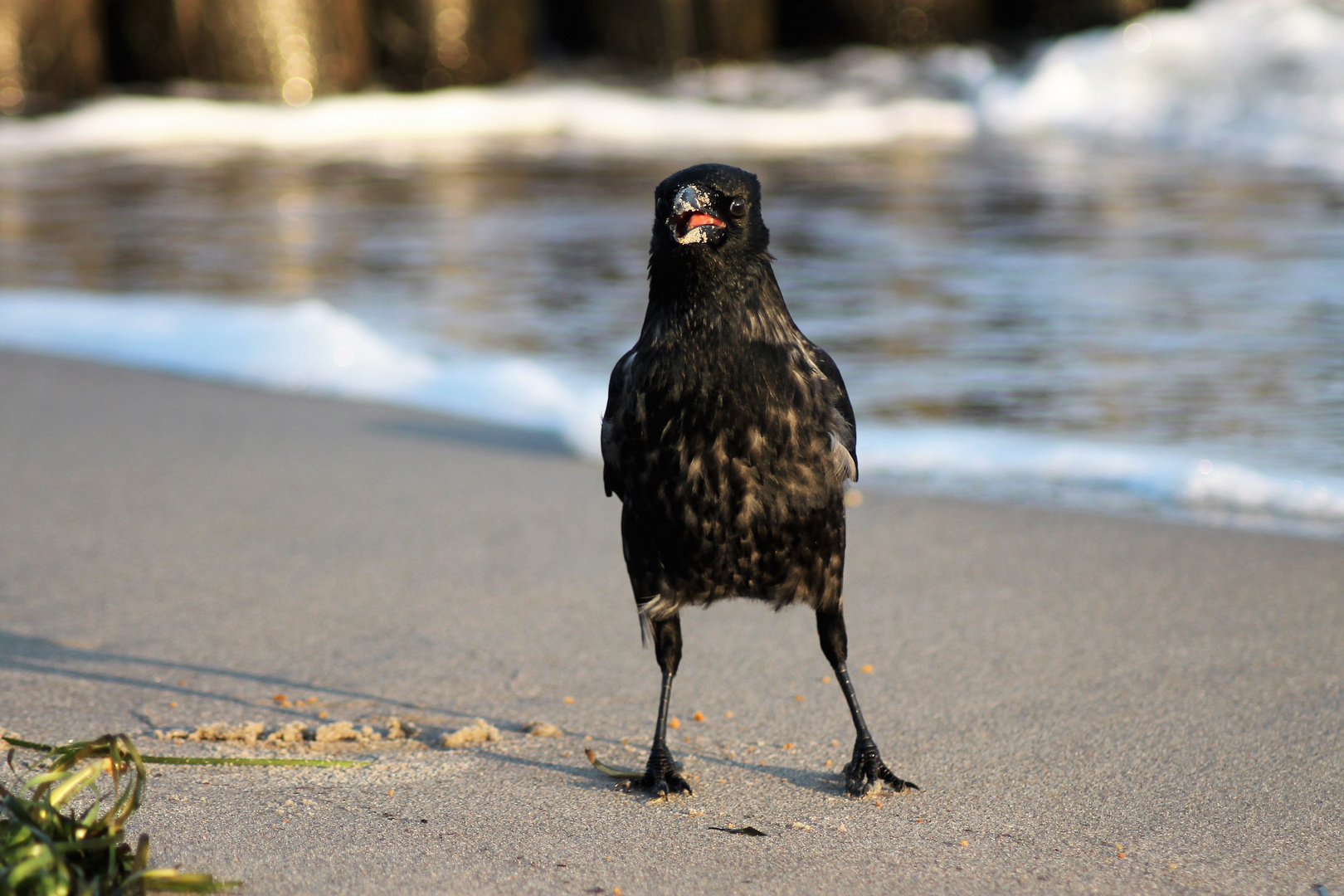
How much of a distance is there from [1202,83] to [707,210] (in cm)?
1480

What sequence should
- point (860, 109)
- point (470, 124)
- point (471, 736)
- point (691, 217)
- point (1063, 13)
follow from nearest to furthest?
point (691, 217)
point (471, 736)
point (860, 109)
point (470, 124)
point (1063, 13)

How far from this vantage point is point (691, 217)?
268 cm

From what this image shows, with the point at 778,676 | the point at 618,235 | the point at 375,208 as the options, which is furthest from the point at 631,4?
the point at 778,676

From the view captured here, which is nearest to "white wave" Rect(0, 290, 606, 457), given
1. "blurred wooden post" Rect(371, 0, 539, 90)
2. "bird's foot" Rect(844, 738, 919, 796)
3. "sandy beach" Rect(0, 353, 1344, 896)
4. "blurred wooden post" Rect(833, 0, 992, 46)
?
"sandy beach" Rect(0, 353, 1344, 896)

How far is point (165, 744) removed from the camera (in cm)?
291

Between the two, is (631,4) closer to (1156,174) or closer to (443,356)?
(1156,174)

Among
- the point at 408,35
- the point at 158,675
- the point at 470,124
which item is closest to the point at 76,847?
the point at 158,675

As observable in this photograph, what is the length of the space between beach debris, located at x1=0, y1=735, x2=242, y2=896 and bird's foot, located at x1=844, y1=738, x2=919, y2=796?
3.74 ft

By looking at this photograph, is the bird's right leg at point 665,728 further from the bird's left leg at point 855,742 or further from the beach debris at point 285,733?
the beach debris at point 285,733

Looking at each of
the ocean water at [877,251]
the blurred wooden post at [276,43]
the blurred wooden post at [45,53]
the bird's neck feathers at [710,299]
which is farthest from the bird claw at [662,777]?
the blurred wooden post at [45,53]

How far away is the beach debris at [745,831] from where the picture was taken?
2553mm

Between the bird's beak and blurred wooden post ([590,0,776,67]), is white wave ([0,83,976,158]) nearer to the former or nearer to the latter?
blurred wooden post ([590,0,776,67])

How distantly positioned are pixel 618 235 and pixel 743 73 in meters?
10.9

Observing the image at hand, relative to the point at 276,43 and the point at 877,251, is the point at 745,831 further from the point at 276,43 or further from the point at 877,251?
the point at 276,43
